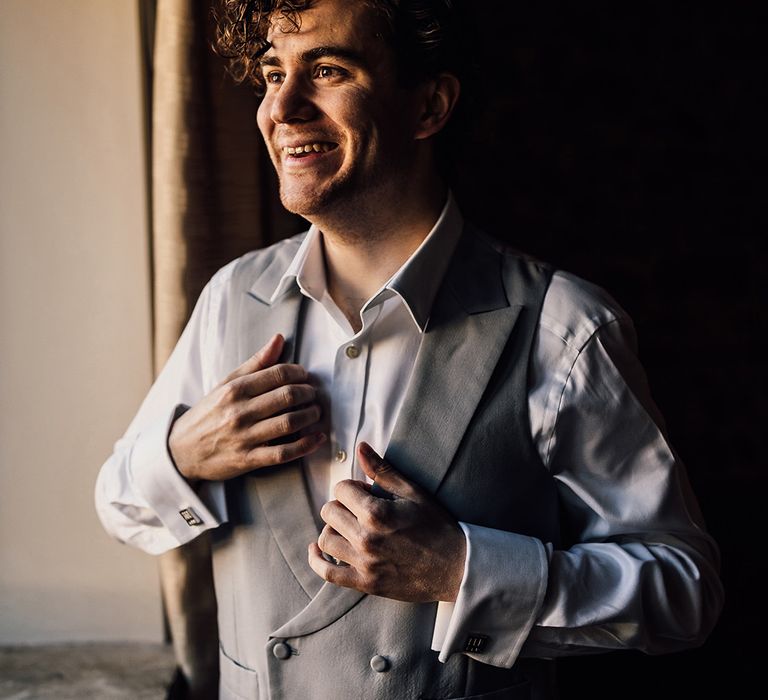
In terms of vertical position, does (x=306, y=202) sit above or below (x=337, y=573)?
above

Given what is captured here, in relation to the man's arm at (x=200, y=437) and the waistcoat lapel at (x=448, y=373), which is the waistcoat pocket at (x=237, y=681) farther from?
the waistcoat lapel at (x=448, y=373)

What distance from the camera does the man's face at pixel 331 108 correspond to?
125 cm

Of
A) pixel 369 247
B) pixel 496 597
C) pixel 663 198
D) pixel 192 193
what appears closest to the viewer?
pixel 496 597

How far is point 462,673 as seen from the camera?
1250 mm

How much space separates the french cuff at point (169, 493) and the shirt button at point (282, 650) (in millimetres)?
186

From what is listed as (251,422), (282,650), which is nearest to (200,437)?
(251,422)

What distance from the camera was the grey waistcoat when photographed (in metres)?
1.22

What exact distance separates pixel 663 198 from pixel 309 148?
4.80 feet

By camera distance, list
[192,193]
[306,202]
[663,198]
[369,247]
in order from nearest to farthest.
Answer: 1. [306,202]
2. [369,247]
3. [192,193]
4. [663,198]

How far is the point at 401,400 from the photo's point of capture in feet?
4.24

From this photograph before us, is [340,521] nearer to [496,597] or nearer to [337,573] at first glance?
[337,573]

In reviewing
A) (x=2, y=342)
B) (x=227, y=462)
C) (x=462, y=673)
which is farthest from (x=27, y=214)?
(x=462, y=673)

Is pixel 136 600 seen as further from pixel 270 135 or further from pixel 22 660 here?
pixel 270 135

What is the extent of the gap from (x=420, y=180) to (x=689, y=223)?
1326 mm
